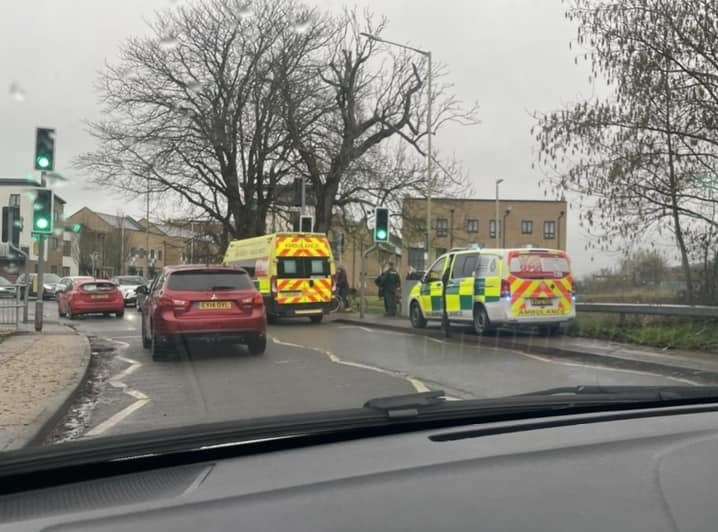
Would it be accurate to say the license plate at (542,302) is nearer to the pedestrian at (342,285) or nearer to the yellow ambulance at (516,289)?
the yellow ambulance at (516,289)

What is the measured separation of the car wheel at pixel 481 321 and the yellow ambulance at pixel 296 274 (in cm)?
624

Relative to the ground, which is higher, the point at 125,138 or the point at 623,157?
the point at 125,138

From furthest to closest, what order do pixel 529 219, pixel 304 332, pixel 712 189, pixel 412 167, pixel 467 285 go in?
pixel 529 219, pixel 412 167, pixel 304 332, pixel 467 285, pixel 712 189

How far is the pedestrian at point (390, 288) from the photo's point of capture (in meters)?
20.8

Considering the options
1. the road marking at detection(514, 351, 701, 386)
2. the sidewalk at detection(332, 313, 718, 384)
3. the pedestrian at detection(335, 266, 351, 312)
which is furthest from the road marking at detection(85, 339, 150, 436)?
the pedestrian at detection(335, 266, 351, 312)

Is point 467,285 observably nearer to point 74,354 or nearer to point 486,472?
point 74,354

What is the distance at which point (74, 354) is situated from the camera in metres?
11.4

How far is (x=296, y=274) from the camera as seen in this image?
1928 centimetres

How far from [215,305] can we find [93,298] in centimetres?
1352

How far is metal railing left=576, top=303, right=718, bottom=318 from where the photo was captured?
12250mm

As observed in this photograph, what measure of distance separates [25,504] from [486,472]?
115 cm

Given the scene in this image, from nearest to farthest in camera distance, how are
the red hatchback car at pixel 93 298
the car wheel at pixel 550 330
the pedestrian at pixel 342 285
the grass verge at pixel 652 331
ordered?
the grass verge at pixel 652 331, the car wheel at pixel 550 330, the red hatchback car at pixel 93 298, the pedestrian at pixel 342 285

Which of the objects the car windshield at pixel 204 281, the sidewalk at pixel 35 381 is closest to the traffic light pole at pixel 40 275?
the sidewalk at pixel 35 381

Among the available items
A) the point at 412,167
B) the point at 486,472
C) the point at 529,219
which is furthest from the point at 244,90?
the point at 529,219
